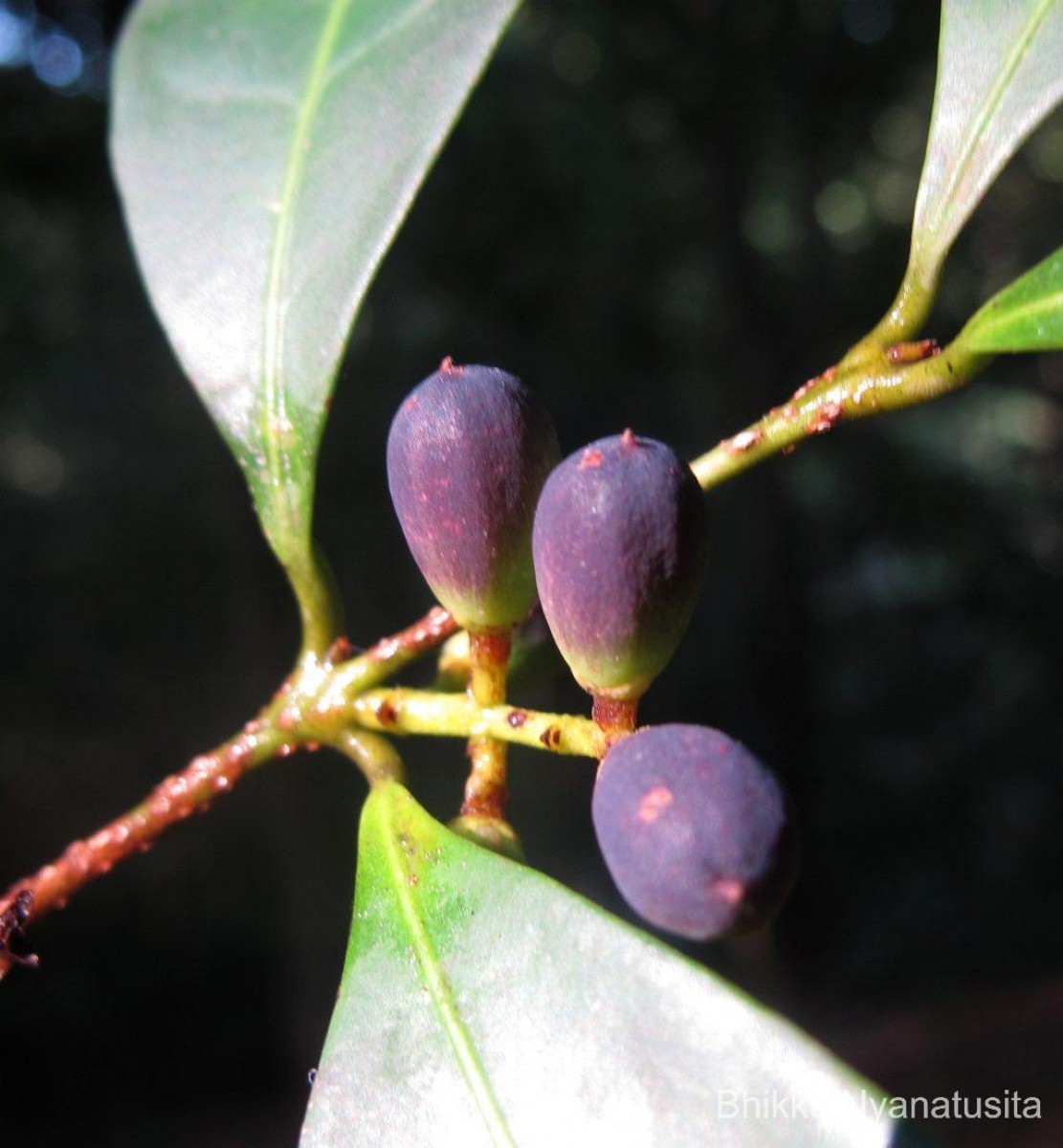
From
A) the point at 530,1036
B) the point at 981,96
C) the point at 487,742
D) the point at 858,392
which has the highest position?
the point at 981,96

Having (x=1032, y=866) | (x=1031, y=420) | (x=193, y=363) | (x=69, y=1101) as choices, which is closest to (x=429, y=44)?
(x=193, y=363)

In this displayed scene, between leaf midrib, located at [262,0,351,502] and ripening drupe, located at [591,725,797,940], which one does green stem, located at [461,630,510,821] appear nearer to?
ripening drupe, located at [591,725,797,940]

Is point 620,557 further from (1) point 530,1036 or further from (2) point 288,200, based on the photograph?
(2) point 288,200

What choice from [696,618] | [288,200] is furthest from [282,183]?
[696,618]

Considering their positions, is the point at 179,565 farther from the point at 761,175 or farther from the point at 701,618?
the point at 761,175

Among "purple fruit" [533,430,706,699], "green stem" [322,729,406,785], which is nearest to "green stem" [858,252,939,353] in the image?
"purple fruit" [533,430,706,699]

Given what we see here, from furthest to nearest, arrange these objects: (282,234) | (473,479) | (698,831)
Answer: (282,234), (473,479), (698,831)

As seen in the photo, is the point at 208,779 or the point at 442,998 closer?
the point at 442,998

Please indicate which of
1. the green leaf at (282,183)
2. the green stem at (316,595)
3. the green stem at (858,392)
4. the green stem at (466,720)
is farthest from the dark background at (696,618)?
the green stem at (858,392)

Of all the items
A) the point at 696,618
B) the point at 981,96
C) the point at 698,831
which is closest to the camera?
the point at 698,831
